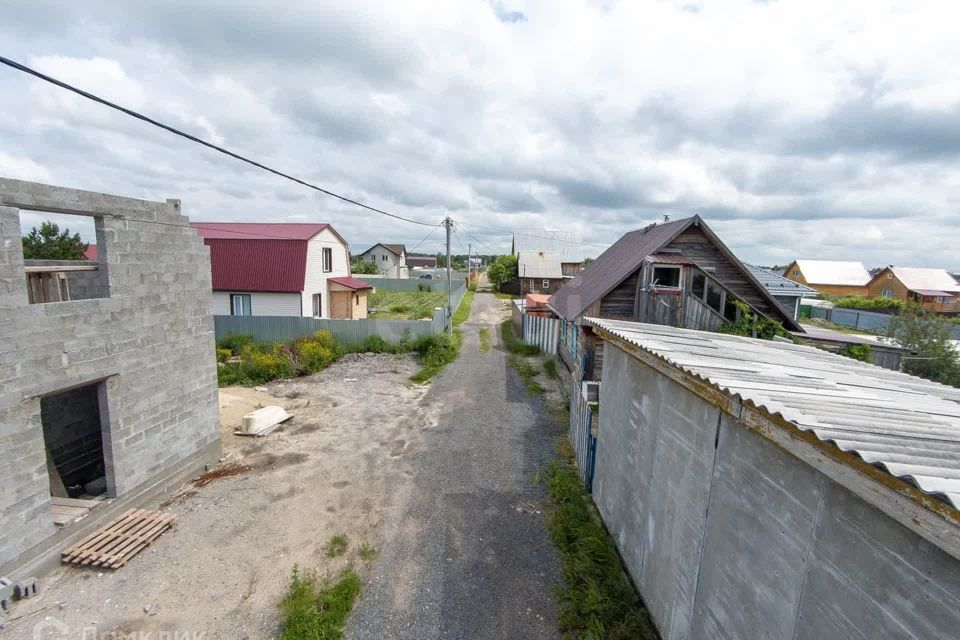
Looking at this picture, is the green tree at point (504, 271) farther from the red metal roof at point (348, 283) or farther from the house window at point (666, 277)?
the house window at point (666, 277)

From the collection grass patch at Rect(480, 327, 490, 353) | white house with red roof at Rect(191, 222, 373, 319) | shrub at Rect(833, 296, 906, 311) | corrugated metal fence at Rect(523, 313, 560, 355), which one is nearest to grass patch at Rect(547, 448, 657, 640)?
corrugated metal fence at Rect(523, 313, 560, 355)

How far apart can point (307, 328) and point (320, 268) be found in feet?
18.7

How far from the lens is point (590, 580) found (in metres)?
5.66

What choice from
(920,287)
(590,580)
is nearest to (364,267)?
(590,580)

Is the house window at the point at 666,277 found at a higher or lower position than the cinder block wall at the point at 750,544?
higher

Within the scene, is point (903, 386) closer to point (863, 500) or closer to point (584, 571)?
point (863, 500)

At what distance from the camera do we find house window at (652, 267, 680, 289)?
1338 centimetres

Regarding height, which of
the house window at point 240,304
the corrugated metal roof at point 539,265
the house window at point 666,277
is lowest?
the house window at point 240,304

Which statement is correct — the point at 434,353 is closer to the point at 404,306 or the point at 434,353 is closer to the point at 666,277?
the point at 666,277

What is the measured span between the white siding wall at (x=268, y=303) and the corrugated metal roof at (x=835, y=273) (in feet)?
208

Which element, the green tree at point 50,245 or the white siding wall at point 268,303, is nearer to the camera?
the white siding wall at point 268,303

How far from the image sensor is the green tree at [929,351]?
49.9ft

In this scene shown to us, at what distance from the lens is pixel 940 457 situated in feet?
8.08

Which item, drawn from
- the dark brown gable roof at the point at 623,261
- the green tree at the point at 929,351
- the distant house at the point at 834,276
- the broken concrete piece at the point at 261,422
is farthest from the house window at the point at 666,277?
the distant house at the point at 834,276
